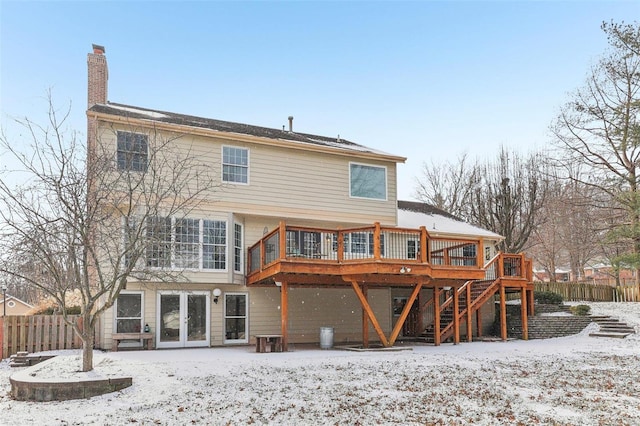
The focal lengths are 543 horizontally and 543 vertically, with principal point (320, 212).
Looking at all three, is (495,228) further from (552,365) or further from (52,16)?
(52,16)

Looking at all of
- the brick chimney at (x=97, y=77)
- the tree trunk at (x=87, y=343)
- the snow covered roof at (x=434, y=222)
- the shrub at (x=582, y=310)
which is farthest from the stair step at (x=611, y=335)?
the brick chimney at (x=97, y=77)

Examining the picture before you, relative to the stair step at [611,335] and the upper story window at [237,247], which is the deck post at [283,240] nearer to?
the upper story window at [237,247]

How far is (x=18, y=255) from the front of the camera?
10586 mm

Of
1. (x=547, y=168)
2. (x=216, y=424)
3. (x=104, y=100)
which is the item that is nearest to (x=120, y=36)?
(x=104, y=100)

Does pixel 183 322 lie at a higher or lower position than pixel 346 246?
lower

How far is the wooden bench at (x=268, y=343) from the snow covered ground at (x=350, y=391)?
0.62 meters

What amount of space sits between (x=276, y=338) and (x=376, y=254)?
346 cm

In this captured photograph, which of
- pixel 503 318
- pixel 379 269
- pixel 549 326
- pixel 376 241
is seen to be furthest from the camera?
pixel 549 326

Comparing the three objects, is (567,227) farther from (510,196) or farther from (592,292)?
(592,292)

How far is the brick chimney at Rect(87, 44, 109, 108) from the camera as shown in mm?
17891

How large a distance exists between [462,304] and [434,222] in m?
4.44

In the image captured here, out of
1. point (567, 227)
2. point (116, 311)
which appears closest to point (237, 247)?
point (116, 311)

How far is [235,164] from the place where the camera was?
17250 mm

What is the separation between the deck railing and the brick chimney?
716 cm
